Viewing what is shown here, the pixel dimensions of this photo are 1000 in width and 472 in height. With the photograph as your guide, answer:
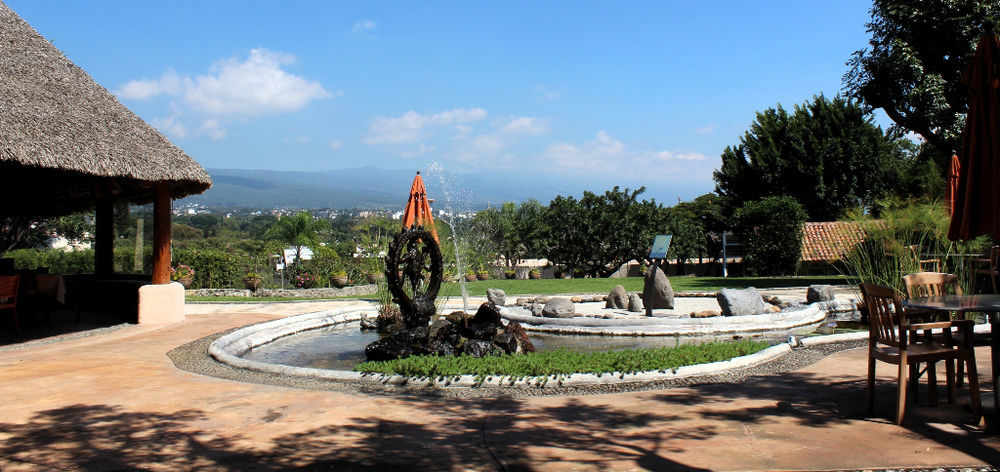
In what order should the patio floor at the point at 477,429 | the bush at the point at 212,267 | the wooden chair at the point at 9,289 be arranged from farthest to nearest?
1. the bush at the point at 212,267
2. the wooden chair at the point at 9,289
3. the patio floor at the point at 477,429

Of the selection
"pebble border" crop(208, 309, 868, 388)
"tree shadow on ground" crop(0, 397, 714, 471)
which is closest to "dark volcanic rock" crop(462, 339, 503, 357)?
"pebble border" crop(208, 309, 868, 388)

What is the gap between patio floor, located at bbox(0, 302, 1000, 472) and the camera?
4715 mm

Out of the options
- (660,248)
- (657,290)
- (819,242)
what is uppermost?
(819,242)

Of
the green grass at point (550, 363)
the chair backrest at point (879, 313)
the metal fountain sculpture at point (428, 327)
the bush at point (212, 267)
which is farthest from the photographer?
the bush at point (212, 267)

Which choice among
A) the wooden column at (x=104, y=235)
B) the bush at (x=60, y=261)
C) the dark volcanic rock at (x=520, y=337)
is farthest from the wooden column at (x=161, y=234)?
the bush at (x=60, y=261)

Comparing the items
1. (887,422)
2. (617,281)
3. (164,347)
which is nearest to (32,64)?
(164,347)

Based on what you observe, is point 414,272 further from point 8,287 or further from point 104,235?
point 104,235

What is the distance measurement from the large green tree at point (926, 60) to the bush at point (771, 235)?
471cm

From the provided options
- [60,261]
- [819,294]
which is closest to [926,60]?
[819,294]

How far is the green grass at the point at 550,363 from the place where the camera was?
765 centimetres

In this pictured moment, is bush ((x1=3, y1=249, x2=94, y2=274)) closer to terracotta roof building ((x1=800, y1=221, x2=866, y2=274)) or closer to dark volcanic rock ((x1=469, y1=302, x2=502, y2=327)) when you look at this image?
dark volcanic rock ((x1=469, y1=302, x2=502, y2=327))

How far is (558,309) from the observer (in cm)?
1341

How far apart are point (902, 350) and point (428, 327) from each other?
6.56 meters

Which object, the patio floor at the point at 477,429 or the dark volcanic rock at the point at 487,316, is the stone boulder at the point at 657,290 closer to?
the dark volcanic rock at the point at 487,316
